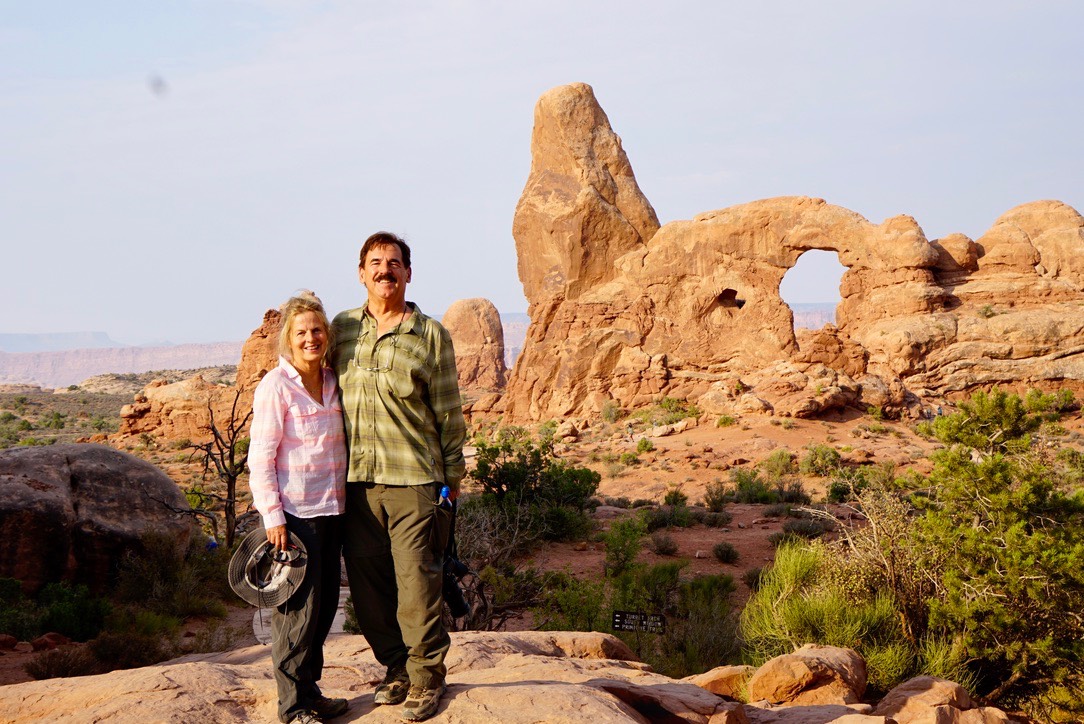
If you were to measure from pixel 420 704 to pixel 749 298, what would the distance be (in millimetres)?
25416

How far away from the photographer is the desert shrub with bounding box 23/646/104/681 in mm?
6484

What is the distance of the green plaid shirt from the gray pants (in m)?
0.31

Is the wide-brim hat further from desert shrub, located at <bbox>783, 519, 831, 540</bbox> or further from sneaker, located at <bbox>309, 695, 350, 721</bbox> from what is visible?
desert shrub, located at <bbox>783, 519, 831, 540</bbox>

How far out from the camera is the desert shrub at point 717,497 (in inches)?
628

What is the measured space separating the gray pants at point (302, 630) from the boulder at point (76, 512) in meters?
6.29

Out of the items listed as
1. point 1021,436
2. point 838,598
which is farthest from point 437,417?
point 1021,436

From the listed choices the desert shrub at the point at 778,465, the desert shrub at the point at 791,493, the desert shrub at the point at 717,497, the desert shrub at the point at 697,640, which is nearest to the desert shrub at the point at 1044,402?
the desert shrub at the point at 697,640

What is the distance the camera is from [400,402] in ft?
12.1

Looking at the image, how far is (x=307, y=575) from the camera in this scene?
360cm

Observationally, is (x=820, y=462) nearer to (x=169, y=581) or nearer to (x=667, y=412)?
(x=667, y=412)

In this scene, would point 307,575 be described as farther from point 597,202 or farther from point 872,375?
point 597,202

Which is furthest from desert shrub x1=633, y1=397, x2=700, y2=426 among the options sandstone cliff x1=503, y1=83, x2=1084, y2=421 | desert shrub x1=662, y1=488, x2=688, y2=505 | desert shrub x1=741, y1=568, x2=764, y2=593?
desert shrub x1=741, y1=568, x2=764, y2=593

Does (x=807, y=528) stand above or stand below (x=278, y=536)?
below

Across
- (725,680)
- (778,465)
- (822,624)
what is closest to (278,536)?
(725,680)
